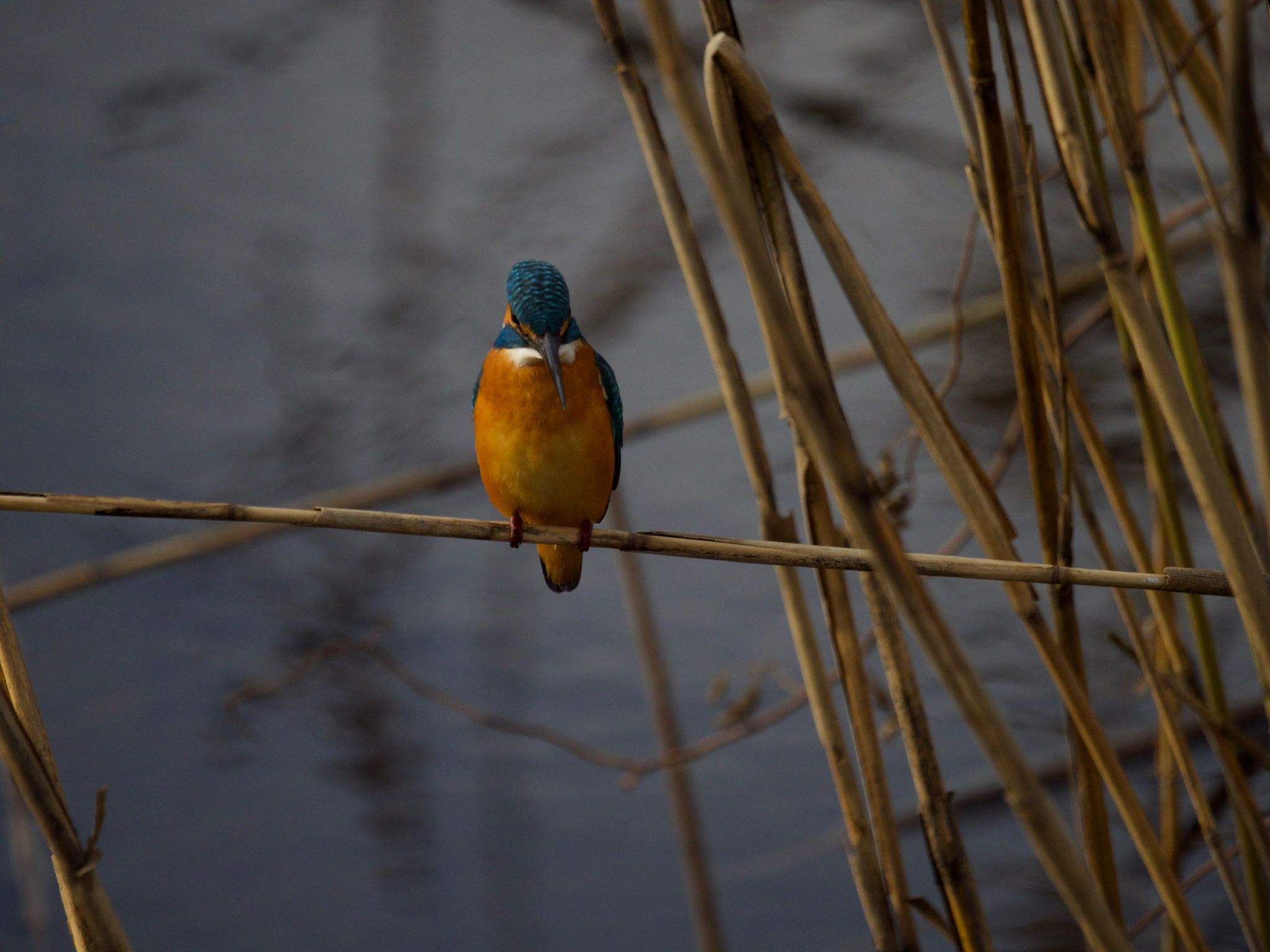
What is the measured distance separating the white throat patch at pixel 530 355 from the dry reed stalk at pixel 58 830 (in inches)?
18.5

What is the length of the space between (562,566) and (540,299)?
287mm

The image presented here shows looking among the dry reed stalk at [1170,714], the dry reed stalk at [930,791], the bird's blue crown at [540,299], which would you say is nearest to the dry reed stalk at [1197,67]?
the dry reed stalk at [1170,714]

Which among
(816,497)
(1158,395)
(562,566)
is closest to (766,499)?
(816,497)

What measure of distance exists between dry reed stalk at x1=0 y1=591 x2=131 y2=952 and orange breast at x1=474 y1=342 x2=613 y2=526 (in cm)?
44

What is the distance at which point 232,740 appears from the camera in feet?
7.04

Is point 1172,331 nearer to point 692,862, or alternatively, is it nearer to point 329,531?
point 692,862

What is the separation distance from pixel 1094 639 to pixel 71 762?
242 centimetres

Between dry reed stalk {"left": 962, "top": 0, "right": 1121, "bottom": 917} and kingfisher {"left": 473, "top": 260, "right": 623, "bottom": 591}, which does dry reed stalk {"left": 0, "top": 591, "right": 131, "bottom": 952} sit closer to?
kingfisher {"left": 473, "top": 260, "right": 623, "bottom": 591}

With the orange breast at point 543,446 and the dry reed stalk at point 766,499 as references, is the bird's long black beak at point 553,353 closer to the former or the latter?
the orange breast at point 543,446

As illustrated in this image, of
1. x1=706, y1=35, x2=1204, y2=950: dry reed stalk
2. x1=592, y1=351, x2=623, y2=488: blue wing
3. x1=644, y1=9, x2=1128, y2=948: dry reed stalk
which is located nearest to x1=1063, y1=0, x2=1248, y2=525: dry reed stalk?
x1=706, y1=35, x2=1204, y2=950: dry reed stalk

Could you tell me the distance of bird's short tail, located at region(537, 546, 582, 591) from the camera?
929mm

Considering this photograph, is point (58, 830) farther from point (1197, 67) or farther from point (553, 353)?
point (1197, 67)

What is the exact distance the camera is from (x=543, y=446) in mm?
855

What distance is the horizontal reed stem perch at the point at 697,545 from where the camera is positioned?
494mm
